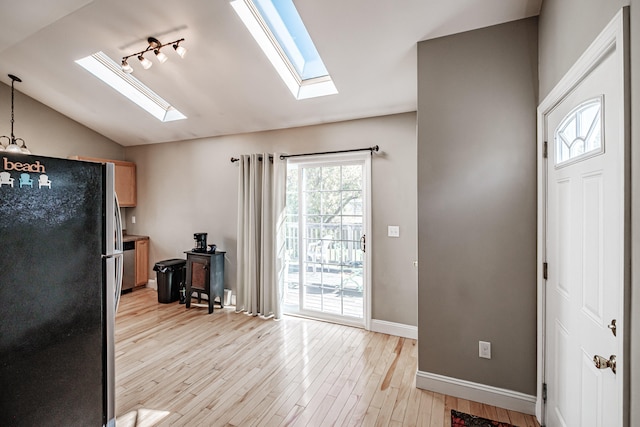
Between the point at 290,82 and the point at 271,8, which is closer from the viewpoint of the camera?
the point at 271,8

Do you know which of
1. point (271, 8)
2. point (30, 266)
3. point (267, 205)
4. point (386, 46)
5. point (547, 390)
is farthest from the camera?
point (267, 205)

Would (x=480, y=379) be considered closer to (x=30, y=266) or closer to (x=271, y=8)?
(x=30, y=266)

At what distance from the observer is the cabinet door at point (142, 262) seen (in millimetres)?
5152

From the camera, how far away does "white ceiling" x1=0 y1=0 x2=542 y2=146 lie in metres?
2.17

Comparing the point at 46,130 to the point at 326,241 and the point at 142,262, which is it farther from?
the point at 326,241

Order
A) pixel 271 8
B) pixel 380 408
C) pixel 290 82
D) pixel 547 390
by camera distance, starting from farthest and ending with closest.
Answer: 1. pixel 290 82
2. pixel 271 8
3. pixel 380 408
4. pixel 547 390

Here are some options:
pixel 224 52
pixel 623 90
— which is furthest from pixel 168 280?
pixel 623 90

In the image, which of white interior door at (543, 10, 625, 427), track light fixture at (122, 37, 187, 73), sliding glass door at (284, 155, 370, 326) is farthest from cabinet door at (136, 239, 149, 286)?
white interior door at (543, 10, 625, 427)

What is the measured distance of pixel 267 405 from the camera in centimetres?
220

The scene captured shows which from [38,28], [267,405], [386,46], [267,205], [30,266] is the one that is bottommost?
[267,405]

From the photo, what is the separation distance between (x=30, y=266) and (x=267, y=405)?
1737 mm

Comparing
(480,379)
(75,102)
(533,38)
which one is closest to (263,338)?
(480,379)

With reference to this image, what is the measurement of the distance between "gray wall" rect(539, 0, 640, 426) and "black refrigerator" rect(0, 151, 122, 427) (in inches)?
97.9

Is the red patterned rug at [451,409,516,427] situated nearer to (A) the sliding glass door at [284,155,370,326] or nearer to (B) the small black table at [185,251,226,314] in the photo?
(A) the sliding glass door at [284,155,370,326]
